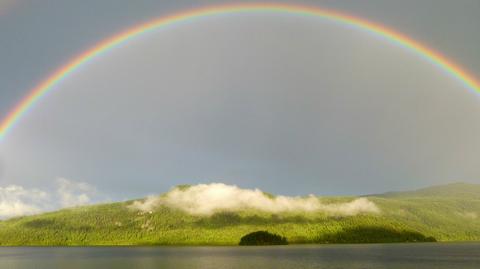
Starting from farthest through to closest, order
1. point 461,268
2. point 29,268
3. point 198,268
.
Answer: point 29,268, point 198,268, point 461,268

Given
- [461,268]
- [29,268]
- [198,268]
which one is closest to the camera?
[461,268]

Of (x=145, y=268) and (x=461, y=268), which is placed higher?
(x=145, y=268)

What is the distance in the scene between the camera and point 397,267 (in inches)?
6654

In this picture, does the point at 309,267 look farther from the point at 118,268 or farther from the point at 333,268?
the point at 118,268

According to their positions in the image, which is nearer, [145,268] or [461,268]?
[461,268]

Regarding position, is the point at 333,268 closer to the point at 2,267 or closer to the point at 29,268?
the point at 29,268

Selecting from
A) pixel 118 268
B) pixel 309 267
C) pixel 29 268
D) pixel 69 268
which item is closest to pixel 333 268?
pixel 309 267

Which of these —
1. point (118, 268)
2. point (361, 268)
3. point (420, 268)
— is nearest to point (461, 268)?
point (420, 268)

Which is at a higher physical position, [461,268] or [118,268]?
[118,268]

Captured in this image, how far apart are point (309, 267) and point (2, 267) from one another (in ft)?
458

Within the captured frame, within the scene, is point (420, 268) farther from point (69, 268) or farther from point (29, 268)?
point (29, 268)

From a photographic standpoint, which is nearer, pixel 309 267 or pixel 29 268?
pixel 309 267

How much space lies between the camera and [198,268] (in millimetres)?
177250

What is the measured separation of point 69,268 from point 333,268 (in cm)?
11113
